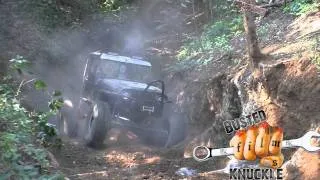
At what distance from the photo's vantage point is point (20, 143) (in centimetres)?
567

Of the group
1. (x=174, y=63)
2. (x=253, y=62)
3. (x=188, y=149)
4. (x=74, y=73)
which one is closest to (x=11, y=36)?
(x=74, y=73)

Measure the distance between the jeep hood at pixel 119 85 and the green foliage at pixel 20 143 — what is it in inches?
111

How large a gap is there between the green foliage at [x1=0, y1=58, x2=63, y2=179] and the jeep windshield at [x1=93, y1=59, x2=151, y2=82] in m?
3.39

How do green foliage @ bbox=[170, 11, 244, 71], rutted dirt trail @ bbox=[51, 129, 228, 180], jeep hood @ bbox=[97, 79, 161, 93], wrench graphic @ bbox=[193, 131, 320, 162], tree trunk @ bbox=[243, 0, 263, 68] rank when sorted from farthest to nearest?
green foliage @ bbox=[170, 11, 244, 71]
jeep hood @ bbox=[97, 79, 161, 93]
tree trunk @ bbox=[243, 0, 263, 68]
rutted dirt trail @ bbox=[51, 129, 228, 180]
wrench graphic @ bbox=[193, 131, 320, 162]

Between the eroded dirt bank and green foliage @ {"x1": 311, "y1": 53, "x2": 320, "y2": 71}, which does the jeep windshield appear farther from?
green foliage @ {"x1": 311, "y1": 53, "x2": 320, "y2": 71}

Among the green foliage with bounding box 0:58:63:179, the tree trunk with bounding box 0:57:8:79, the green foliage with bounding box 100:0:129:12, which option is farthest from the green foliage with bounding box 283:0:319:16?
the green foliage with bounding box 100:0:129:12

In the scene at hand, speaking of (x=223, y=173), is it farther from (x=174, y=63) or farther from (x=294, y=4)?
(x=174, y=63)

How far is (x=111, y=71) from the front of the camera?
1106 centimetres

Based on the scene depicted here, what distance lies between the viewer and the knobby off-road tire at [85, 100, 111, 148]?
9570mm

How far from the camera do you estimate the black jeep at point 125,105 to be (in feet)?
32.4

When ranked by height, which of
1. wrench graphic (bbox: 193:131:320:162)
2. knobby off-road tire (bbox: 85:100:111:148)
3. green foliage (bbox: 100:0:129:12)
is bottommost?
wrench graphic (bbox: 193:131:320:162)

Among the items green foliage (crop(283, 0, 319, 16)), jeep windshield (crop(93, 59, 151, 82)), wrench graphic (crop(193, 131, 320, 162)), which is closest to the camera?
wrench graphic (crop(193, 131, 320, 162))

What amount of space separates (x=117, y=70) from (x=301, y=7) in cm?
437

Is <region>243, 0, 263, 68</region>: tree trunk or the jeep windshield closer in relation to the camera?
<region>243, 0, 263, 68</region>: tree trunk
